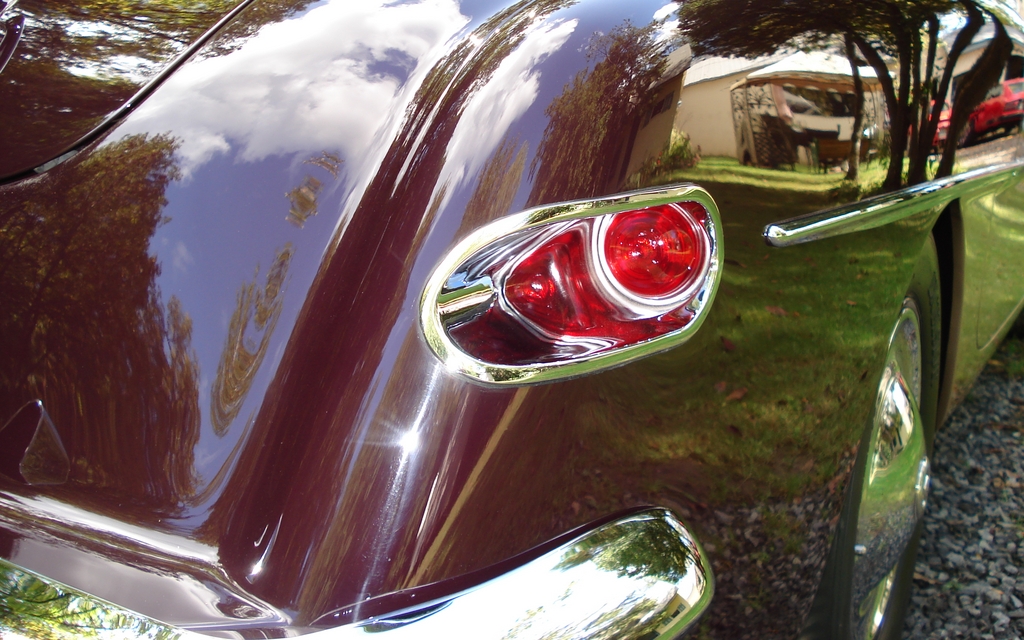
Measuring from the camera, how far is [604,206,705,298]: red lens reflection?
3.26 ft

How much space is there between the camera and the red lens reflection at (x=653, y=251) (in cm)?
99

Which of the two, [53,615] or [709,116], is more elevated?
[709,116]

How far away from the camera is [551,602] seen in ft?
3.15

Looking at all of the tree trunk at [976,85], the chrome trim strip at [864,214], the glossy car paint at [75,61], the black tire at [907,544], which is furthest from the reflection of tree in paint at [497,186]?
the tree trunk at [976,85]

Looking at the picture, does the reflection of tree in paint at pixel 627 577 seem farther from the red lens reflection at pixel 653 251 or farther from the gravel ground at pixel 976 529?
the gravel ground at pixel 976 529

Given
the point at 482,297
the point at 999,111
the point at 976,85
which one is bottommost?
the point at 999,111

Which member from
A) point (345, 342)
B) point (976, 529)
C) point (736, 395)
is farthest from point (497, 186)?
point (976, 529)

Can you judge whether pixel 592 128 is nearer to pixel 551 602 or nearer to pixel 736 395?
pixel 736 395

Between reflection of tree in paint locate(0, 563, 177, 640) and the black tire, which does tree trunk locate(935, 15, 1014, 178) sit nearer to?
the black tire

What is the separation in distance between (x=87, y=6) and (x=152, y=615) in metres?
0.96

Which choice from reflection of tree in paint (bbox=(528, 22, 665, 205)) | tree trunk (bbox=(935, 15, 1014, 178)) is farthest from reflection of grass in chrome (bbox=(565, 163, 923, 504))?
tree trunk (bbox=(935, 15, 1014, 178))

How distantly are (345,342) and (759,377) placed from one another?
57 cm

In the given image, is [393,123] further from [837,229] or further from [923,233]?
[923,233]

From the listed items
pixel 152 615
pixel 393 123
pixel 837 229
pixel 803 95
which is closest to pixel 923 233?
pixel 837 229
